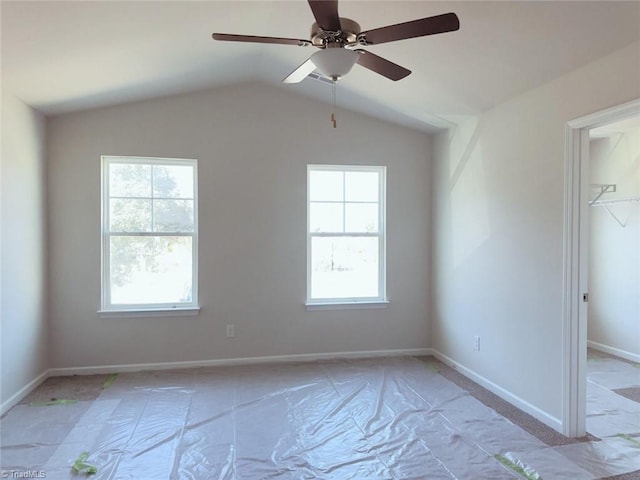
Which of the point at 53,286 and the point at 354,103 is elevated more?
the point at 354,103

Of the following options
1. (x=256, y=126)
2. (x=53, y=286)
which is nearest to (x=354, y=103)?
(x=256, y=126)

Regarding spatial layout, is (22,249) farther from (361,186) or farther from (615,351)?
(615,351)

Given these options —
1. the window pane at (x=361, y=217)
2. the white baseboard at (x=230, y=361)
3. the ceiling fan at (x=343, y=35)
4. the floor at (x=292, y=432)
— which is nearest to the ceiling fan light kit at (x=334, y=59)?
the ceiling fan at (x=343, y=35)

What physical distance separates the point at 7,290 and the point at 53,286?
2.54ft

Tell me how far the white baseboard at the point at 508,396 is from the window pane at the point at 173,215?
2.98 m

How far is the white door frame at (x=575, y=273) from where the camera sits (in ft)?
8.80

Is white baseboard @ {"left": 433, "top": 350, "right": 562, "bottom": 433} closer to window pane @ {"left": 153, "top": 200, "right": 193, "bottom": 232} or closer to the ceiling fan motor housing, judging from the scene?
the ceiling fan motor housing

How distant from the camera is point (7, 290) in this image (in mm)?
3131

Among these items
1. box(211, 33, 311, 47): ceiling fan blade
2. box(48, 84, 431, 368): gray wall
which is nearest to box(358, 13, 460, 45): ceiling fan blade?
box(211, 33, 311, 47): ceiling fan blade

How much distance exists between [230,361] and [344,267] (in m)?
1.54

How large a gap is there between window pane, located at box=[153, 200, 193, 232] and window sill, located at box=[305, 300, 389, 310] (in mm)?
1492

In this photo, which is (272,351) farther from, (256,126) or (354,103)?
(354,103)

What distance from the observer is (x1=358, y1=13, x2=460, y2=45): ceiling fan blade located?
1.77 m

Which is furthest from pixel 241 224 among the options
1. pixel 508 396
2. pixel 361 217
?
pixel 508 396
